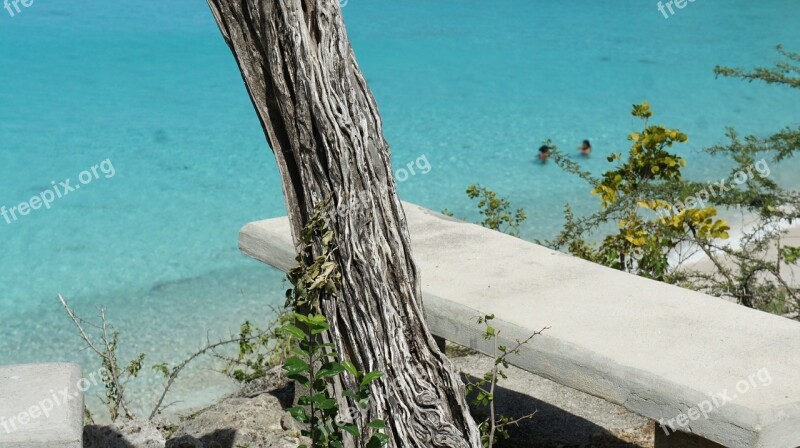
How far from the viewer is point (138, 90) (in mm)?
12375

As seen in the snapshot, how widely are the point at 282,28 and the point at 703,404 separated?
1.54 meters

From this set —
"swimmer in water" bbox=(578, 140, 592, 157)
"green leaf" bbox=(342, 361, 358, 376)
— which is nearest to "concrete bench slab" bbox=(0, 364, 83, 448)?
"green leaf" bbox=(342, 361, 358, 376)

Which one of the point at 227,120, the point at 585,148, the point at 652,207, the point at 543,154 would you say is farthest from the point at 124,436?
the point at 227,120

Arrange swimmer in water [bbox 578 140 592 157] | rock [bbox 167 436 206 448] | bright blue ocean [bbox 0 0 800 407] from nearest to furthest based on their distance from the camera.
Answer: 1. rock [bbox 167 436 206 448]
2. bright blue ocean [bbox 0 0 800 407]
3. swimmer in water [bbox 578 140 592 157]

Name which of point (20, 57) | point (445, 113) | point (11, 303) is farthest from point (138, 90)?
point (11, 303)

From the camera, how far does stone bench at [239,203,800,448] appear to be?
2.67 meters

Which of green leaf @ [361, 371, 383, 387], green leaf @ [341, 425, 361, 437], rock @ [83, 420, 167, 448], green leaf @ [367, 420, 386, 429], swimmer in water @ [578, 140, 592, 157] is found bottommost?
swimmer in water @ [578, 140, 592, 157]

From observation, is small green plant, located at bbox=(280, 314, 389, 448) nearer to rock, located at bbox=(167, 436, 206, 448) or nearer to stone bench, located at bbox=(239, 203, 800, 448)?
stone bench, located at bbox=(239, 203, 800, 448)

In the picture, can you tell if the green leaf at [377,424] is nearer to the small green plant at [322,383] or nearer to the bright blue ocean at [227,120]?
the small green plant at [322,383]

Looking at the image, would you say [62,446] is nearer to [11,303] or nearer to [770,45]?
[11,303]

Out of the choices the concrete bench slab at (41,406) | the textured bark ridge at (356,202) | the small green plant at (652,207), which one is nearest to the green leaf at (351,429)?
the textured bark ridge at (356,202)

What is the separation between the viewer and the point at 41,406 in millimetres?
2650

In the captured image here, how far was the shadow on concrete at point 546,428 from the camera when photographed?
3967mm

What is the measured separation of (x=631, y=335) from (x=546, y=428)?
3.67ft
